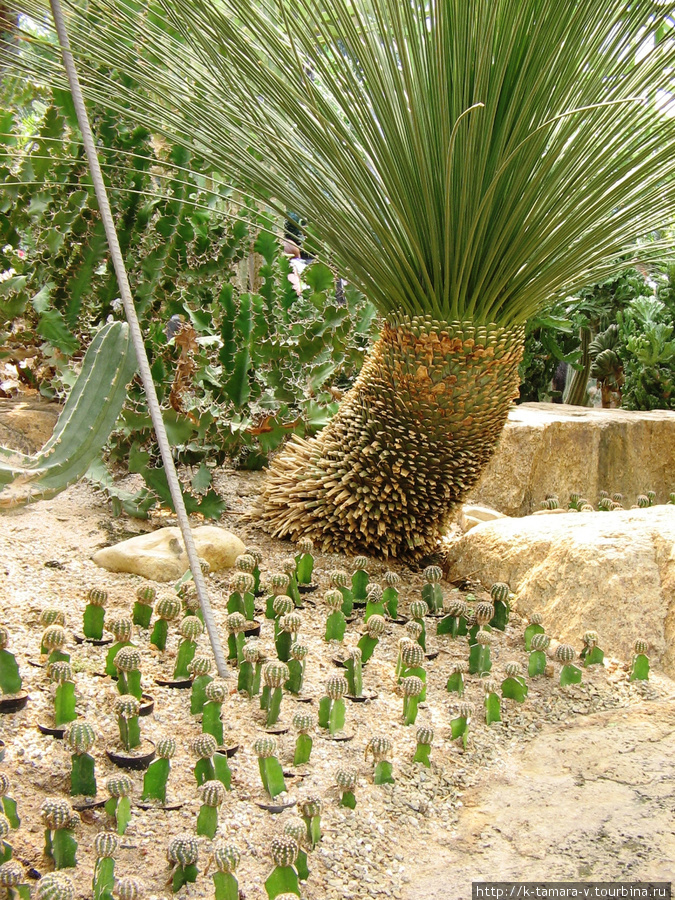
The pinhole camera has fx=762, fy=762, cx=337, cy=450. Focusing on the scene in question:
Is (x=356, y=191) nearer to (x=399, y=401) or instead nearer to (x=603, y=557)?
(x=399, y=401)

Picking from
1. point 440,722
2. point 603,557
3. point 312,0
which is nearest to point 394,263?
point 312,0

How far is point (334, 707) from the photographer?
4.44ft

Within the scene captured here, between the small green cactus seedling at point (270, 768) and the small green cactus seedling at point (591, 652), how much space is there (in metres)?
0.83

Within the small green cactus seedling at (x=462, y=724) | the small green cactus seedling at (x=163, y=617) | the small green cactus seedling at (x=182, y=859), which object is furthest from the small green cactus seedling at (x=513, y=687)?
the small green cactus seedling at (x=182, y=859)

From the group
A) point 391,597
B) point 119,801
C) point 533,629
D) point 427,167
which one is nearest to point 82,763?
point 119,801

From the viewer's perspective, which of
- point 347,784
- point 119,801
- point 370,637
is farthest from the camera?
point 370,637

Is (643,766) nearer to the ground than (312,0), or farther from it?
nearer to the ground

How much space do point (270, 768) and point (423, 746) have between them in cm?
29

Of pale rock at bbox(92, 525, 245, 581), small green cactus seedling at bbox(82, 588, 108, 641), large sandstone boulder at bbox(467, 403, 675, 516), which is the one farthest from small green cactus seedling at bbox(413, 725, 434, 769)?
large sandstone boulder at bbox(467, 403, 675, 516)

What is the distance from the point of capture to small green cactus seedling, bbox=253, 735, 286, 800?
1130 millimetres

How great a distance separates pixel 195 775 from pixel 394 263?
Answer: 4.18 feet

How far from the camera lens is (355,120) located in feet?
5.81

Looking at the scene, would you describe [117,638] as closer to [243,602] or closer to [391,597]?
[243,602]

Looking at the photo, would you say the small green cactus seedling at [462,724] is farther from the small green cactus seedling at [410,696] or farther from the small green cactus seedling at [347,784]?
the small green cactus seedling at [347,784]
